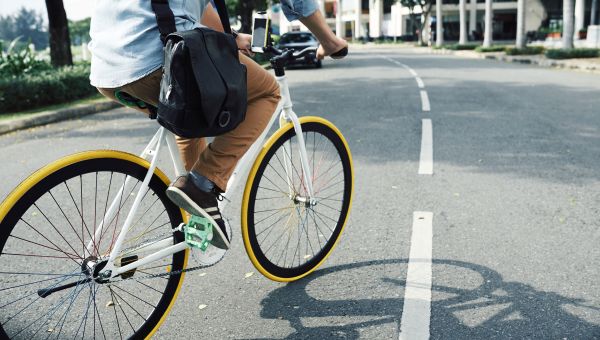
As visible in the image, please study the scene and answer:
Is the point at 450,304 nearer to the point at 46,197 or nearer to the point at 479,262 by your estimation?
the point at 479,262

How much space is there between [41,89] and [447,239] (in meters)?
9.82

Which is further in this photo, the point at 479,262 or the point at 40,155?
the point at 40,155

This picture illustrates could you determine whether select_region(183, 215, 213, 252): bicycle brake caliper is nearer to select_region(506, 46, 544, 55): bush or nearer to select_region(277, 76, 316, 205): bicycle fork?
select_region(277, 76, 316, 205): bicycle fork

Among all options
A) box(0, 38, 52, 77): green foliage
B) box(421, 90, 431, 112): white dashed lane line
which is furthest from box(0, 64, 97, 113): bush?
box(421, 90, 431, 112): white dashed lane line

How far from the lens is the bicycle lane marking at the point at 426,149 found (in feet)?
19.5

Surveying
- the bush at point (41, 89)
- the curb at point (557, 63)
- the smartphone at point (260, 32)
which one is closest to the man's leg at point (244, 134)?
the smartphone at point (260, 32)

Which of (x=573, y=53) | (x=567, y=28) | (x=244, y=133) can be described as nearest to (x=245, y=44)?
(x=244, y=133)

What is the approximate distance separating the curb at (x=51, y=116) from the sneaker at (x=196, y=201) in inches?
300

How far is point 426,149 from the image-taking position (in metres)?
6.90

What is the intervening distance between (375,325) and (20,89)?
10.1 meters

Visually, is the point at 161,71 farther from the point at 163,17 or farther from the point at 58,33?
the point at 58,33

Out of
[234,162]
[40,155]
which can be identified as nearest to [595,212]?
[234,162]

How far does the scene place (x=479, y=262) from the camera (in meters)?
3.54

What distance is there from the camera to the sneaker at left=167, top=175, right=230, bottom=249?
2.48 meters
